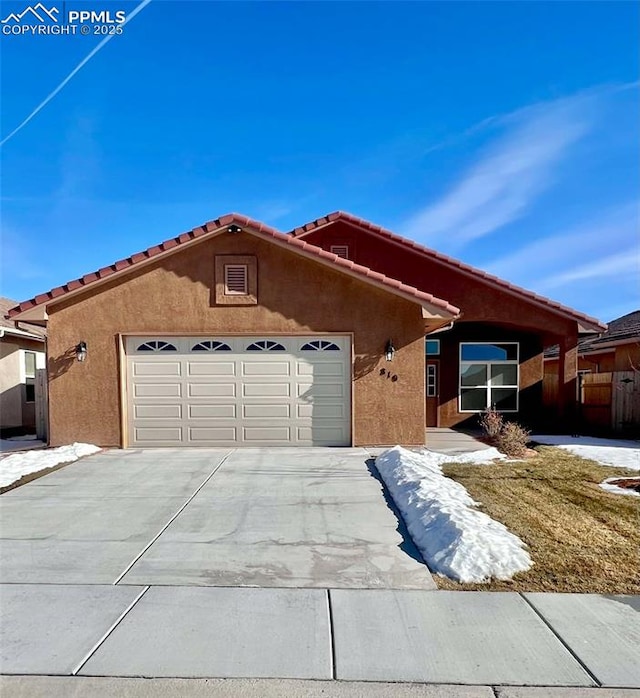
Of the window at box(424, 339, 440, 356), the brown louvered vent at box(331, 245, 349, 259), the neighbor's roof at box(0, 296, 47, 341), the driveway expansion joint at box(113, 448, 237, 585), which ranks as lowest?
the driveway expansion joint at box(113, 448, 237, 585)

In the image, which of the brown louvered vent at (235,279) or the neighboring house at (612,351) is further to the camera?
the neighboring house at (612,351)

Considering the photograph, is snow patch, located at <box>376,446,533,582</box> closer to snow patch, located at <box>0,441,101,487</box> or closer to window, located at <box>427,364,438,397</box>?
snow patch, located at <box>0,441,101,487</box>

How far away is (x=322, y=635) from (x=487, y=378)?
11695mm

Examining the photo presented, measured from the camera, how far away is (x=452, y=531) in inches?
181

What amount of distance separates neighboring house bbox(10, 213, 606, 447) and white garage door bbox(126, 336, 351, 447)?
22mm

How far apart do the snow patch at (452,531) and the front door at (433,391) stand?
6385 mm

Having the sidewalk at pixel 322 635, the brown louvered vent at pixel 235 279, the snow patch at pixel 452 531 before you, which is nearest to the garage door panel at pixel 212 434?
the brown louvered vent at pixel 235 279

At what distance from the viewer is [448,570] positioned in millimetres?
4031

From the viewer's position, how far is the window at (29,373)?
45.9ft

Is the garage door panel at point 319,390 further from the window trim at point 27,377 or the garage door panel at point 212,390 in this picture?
the window trim at point 27,377

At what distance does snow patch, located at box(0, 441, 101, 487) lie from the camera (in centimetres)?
750

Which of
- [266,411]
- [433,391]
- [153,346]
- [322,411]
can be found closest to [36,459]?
[153,346]

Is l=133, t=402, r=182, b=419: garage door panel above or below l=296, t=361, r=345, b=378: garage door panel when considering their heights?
below

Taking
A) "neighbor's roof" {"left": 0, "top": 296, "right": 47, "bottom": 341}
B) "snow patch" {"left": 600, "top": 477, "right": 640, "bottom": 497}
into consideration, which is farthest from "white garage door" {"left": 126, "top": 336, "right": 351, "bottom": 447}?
"neighbor's roof" {"left": 0, "top": 296, "right": 47, "bottom": 341}
